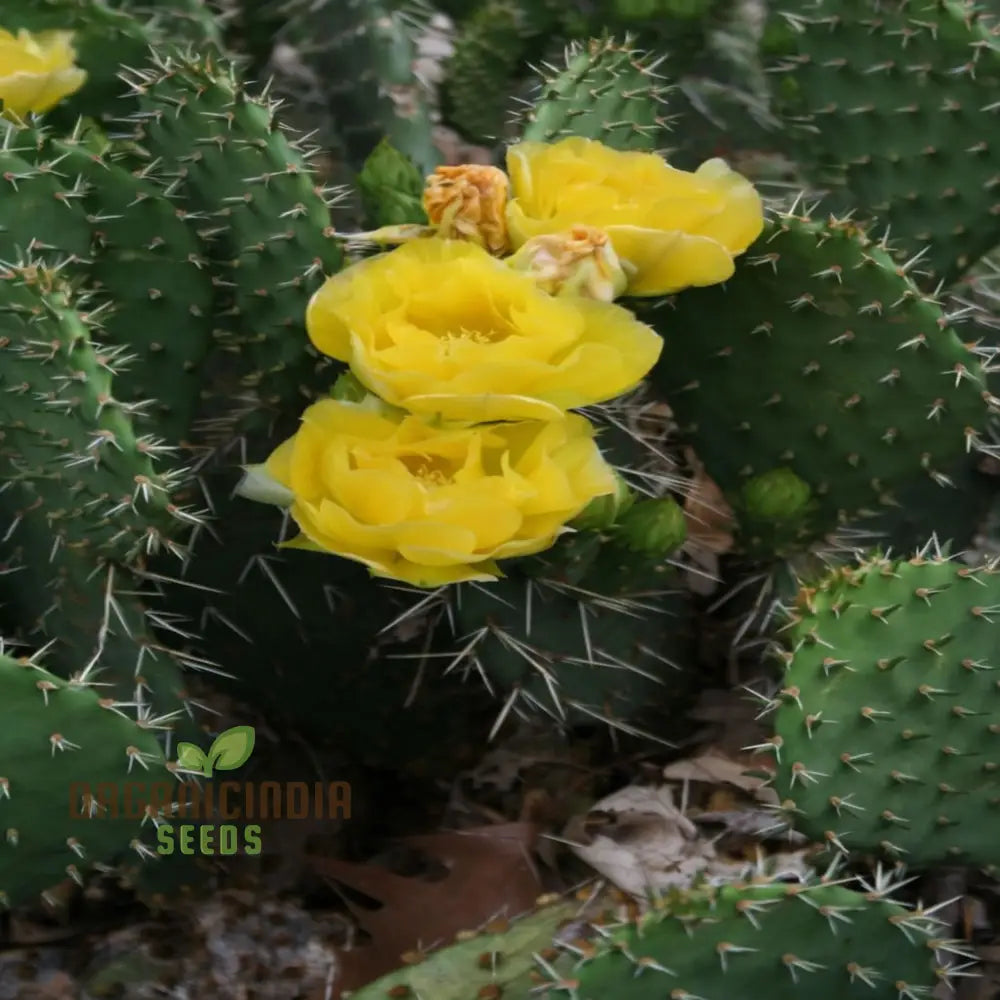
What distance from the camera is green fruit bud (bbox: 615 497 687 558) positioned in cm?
79

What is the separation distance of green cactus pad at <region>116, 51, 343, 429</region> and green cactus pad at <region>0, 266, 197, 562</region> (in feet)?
0.41

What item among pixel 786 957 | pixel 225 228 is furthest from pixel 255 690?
pixel 786 957

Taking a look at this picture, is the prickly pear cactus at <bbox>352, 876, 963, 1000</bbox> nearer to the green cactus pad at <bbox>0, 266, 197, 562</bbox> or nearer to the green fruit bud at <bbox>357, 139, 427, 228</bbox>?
the green cactus pad at <bbox>0, 266, 197, 562</bbox>

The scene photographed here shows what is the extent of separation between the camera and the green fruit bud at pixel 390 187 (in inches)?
35.3

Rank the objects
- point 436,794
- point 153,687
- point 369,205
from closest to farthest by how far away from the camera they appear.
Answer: point 153,687, point 369,205, point 436,794

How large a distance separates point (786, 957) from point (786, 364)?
0.45 metres

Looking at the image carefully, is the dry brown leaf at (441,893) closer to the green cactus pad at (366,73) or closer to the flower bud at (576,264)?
the flower bud at (576,264)

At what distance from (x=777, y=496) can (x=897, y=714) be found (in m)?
0.22

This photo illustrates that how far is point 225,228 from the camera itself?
33.3 inches

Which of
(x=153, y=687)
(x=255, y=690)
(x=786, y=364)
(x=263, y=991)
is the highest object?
(x=786, y=364)

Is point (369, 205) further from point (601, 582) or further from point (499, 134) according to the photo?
point (499, 134)

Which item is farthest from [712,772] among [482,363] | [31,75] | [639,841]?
[31,75]

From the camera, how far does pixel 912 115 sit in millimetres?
1063

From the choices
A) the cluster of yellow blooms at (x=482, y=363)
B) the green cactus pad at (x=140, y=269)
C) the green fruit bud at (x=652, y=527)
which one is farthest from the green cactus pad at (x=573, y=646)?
the green cactus pad at (x=140, y=269)
